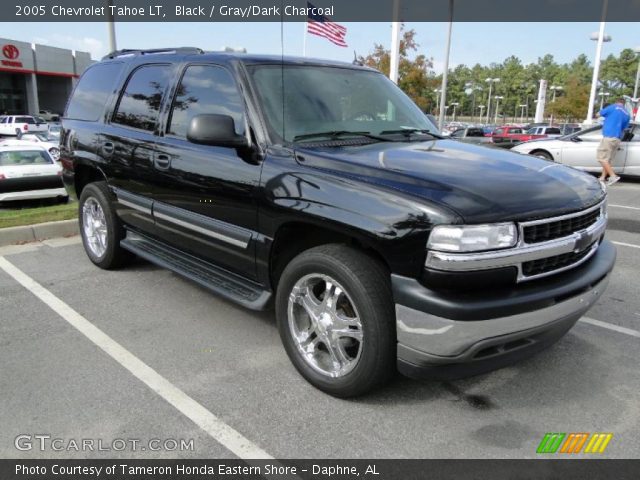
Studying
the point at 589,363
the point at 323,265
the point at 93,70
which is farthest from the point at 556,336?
the point at 93,70

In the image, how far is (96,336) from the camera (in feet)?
12.5

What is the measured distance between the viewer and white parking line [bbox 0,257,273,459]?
262cm

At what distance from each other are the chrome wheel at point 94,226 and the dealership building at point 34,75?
49.4 meters

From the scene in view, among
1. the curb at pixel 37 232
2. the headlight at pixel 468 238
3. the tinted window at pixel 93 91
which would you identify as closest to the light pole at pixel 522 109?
the curb at pixel 37 232

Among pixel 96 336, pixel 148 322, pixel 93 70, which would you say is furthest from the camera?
pixel 93 70

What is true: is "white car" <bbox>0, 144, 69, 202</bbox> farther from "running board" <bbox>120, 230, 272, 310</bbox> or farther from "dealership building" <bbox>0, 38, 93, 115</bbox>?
"dealership building" <bbox>0, 38, 93, 115</bbox>

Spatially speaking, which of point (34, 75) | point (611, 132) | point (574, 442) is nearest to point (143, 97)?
point (574, 442)

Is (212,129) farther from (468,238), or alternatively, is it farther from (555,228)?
(555,228)

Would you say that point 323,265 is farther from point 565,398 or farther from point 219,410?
point 565,398

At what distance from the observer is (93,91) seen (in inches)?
207

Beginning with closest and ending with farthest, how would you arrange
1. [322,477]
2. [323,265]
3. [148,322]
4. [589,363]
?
[322,477] < [323,265] < [589,363] < [148,322]

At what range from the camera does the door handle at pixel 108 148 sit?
468 centimetres

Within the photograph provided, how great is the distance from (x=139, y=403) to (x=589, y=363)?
2.84 m
